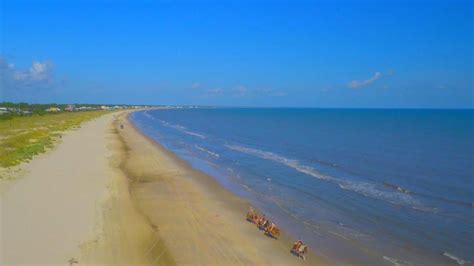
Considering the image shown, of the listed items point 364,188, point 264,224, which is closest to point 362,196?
point 364,188

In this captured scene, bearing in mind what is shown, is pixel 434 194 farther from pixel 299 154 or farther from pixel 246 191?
pixel 299 154

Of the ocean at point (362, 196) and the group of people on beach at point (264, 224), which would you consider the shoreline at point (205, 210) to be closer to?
the group of people on beach at point (264, 224)

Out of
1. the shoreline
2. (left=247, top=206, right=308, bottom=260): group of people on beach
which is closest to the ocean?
(left=247, top=206, right=308, bottom=260): group of people on beach

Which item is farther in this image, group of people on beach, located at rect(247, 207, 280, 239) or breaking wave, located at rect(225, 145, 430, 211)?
breaking wave, located at rect(225, 145, 430, 211)

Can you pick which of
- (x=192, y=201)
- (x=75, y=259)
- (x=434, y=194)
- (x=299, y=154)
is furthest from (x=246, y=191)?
(x=299, y=154)

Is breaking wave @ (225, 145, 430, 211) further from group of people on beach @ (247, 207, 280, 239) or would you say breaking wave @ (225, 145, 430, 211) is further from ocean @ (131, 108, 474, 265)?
group of people on beach @ (247, 207, 280, 239)

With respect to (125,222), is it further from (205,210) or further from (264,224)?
(264,224)
